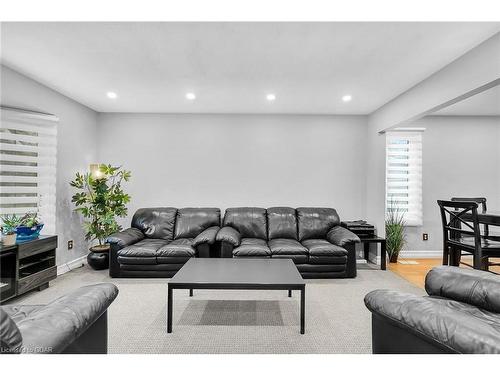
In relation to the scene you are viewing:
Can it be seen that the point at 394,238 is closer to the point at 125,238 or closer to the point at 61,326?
the point at 125,238

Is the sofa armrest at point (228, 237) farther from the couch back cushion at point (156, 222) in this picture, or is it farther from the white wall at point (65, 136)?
the white wall at point (65, 136)

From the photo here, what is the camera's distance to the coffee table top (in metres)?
2.42

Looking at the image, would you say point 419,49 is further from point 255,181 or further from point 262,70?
point 255,181

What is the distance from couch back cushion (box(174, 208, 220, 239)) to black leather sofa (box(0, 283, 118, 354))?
2662 mm

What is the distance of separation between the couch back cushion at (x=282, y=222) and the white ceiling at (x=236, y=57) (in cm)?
177

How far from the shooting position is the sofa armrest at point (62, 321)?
3.89 ft

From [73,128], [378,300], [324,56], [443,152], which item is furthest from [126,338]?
[443,152]

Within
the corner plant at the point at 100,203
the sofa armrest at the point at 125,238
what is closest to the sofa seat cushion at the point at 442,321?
the sofa armrest at the point at 125,238

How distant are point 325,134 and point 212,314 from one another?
3625 mm

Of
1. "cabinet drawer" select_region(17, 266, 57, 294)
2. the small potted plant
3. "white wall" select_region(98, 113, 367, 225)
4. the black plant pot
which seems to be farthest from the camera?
"white wall" select_region(98, 113, 367, 225)

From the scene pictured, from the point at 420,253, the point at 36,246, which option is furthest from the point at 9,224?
the point at 420,253

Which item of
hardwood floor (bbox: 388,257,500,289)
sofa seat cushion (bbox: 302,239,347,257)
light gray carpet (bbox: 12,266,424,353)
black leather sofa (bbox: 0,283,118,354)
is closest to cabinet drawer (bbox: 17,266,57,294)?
light gray carpet (bbox: 12,266,424,353)

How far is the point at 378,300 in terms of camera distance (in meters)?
1.58

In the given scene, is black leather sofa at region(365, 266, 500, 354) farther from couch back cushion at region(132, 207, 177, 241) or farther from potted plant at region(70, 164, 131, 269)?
potted plant at region(70, 164, 131, 269)
